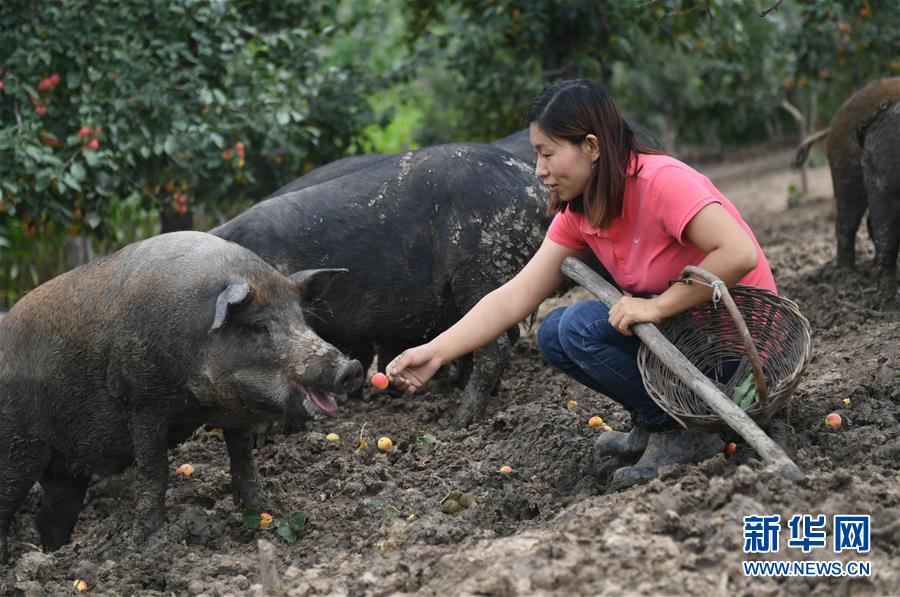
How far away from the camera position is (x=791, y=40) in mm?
8867

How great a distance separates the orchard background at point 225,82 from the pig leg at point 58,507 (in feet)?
7.02

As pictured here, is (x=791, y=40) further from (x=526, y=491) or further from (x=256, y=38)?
(x=526, y=491)

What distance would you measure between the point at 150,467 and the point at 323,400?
749mm

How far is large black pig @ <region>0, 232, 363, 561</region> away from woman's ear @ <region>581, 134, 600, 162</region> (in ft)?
3.62

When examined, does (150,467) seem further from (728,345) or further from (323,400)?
(728,345)

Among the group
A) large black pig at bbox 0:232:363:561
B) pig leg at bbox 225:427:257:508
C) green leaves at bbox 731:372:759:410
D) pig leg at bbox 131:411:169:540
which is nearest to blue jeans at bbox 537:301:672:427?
green leaves at bbox 731:372:759:410

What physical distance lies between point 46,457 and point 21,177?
2.41 meters

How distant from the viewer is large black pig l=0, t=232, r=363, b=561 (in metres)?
3.99

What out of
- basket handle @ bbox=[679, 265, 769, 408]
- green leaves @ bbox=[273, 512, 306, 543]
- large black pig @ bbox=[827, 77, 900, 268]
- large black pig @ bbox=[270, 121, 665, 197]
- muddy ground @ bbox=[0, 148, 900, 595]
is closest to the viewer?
muddy ground @ bbox=[0, 148, 900, 595]

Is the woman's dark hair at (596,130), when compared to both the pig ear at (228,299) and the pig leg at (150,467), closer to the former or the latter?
the pig ear at (228,299)

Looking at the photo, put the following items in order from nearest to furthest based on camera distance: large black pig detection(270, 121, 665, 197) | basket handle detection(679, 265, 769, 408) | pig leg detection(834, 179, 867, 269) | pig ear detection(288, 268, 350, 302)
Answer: basket handle detection(679, 265, 769, 408) → pig ear detection(288, 268, 350, 302) → large black pig detection(270, 121, 665, 197) → pig leg detection(834, 179, 867, 269)

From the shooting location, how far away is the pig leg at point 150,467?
4.14 m

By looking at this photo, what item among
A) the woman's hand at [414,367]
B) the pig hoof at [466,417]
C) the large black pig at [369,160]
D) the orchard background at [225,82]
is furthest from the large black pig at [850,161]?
the woman's hand at [414,367]

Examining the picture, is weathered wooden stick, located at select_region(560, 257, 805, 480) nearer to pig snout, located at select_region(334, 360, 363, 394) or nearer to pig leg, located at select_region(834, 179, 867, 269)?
pig snout, located at select_region(334, 360, 363, 394)
